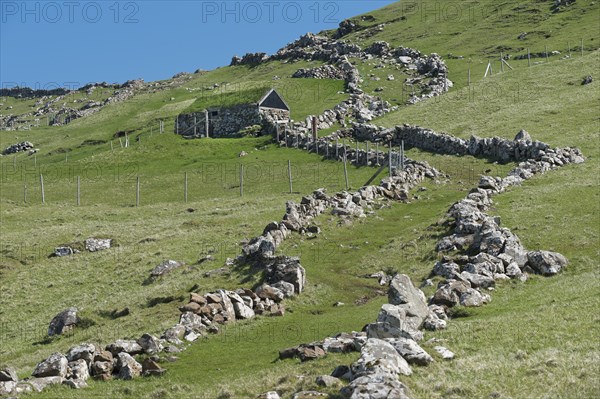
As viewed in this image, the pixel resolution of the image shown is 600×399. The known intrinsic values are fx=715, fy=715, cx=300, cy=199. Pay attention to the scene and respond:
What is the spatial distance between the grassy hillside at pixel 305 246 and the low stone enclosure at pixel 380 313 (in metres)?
0.77

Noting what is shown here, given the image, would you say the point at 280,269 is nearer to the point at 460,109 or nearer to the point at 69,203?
the point at 69,203

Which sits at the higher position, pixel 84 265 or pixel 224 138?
pixel 224 138

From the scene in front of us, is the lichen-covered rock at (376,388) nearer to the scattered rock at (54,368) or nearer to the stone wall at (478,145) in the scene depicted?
the scattered rock at (54,368)

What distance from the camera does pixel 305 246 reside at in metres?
42.3

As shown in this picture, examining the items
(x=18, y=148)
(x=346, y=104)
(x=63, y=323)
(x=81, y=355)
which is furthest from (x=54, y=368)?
(x=18, y=148)

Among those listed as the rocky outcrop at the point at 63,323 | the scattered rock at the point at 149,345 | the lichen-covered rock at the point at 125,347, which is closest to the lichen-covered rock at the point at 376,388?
the scattered rock at the point at 149,345

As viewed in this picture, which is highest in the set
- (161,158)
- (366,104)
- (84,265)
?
(366,104)

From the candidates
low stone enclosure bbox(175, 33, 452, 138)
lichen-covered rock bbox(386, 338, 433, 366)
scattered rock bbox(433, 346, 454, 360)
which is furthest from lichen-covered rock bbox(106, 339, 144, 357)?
low stone enclosure bbox(175, 33, 452, 138)

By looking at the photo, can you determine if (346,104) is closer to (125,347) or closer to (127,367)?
(125,347)

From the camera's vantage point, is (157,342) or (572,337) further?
(157,342)

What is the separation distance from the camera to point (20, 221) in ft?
206

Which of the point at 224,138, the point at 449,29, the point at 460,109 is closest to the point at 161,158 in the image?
the point at 224,138

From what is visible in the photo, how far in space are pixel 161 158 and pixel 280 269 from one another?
59.4 m

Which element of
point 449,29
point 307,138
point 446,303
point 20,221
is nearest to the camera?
point 446,303
